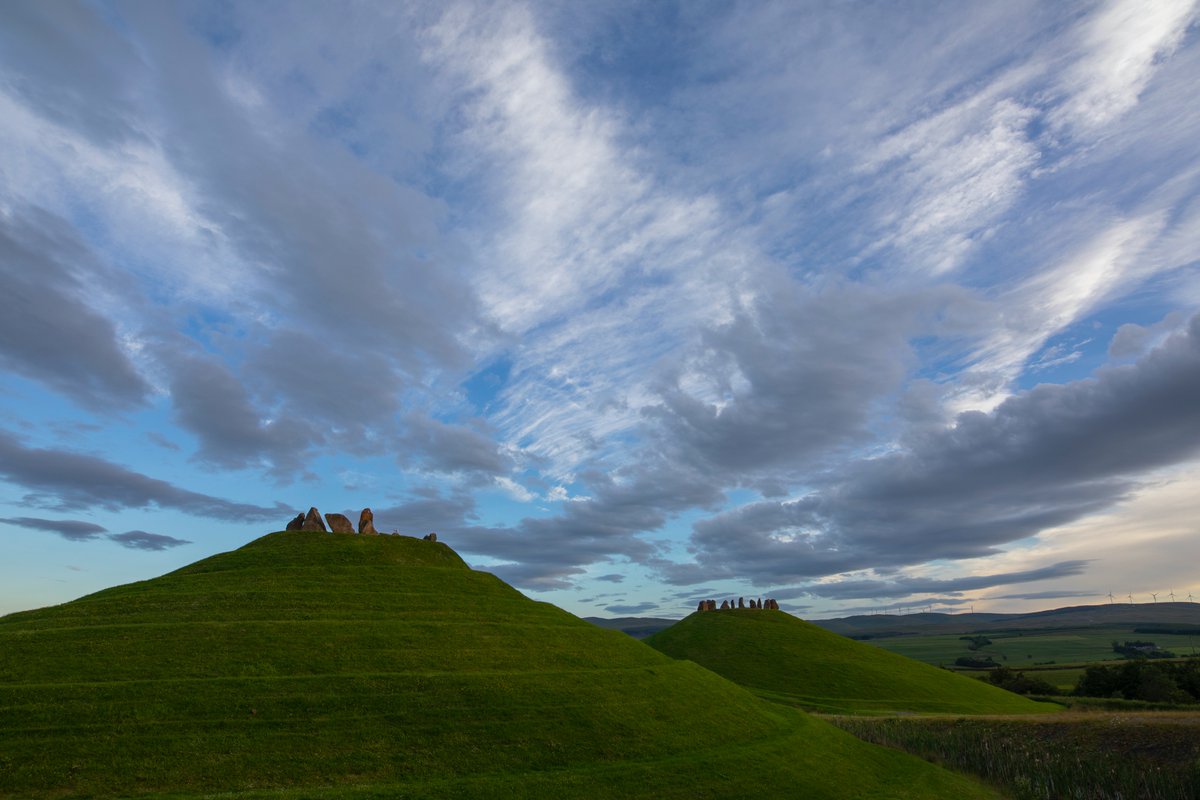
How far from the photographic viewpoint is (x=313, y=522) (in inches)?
2421

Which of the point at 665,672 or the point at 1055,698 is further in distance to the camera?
the point at 1055,698

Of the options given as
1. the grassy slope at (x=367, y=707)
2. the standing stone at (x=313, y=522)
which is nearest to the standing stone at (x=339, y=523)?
the standing stone at (x=313, y=522)

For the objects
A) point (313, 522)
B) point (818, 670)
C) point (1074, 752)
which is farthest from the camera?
point (818, 670)

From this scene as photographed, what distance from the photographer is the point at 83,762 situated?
86.8ft

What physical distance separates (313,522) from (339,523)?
2.22 meters

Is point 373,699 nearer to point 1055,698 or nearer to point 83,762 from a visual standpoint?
point 83,762

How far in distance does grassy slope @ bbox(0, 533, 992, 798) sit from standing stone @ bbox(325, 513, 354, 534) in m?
9.25

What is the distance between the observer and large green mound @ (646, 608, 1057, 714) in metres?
80.9

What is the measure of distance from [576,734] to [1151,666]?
102958mm

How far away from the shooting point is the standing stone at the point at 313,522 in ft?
201

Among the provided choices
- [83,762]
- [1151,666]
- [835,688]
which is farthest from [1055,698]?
[83,762]

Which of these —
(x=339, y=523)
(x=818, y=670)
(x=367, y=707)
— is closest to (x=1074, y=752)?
(x=367, y=707)

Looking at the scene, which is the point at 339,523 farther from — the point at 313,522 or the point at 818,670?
the point at 818,670

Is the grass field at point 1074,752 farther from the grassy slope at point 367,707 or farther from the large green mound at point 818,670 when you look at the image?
the large green mound at point 818,670
